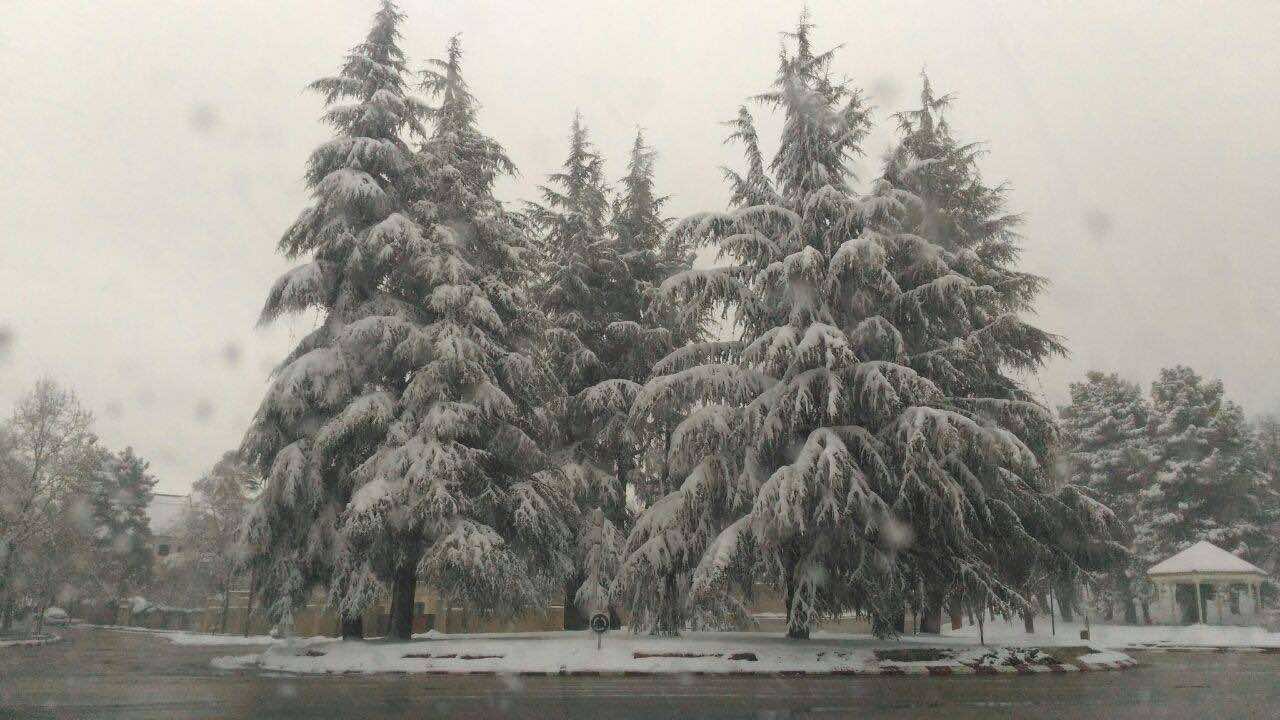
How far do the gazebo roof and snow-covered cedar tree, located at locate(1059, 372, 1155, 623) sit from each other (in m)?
7.06

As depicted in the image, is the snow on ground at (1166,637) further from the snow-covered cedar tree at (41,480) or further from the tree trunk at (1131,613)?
the snow-covered cedar tree at (41,480)

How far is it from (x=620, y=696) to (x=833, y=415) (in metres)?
7.36

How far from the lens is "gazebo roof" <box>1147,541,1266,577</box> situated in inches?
1433

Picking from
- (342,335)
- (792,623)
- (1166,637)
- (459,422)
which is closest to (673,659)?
(792,623)

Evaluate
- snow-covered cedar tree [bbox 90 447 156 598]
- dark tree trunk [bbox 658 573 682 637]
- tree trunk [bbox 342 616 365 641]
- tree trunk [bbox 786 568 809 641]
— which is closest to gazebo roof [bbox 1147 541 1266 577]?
tree trunk [bbox 786 568 809 641]

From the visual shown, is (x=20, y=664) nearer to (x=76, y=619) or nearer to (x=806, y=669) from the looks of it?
(x=806, y=669)

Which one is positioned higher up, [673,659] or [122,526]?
[122,526]

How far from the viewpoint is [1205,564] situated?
37.4 metres

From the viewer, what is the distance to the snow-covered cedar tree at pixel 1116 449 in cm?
4734

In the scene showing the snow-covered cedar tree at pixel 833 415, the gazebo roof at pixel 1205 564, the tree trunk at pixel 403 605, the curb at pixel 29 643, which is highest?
the snow-covered cedar tree at pixel 833 415

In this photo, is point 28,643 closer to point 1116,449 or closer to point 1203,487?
point 1116,449

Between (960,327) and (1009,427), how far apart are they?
2.84m

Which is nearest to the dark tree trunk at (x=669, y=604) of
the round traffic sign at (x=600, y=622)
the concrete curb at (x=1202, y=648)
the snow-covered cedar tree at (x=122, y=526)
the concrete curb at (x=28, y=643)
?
the round traffic sign at (x=600, y=622)

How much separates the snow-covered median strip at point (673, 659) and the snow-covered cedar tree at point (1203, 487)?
3060 centimetres
